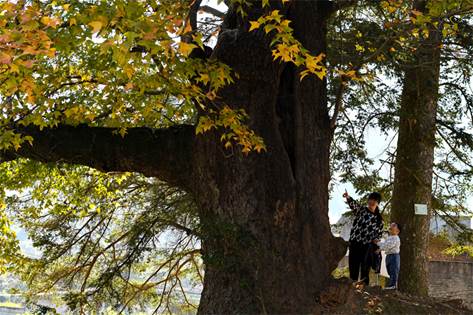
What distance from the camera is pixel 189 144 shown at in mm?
7574

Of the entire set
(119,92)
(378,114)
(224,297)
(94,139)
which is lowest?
(224,297)

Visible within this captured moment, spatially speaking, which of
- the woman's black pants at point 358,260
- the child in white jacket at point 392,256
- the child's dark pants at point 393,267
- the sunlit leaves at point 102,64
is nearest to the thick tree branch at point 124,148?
the sunlit leaves at point 102,64

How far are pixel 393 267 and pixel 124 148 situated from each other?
4.09 meters

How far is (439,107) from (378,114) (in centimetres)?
130

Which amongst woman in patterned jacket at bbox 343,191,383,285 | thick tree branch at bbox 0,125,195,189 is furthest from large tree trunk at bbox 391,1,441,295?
thick tree branch at bbox 0,125,195,189

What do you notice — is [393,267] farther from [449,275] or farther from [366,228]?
[449,275]

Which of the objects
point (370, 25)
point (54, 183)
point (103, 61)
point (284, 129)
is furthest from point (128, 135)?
point (370, 25)

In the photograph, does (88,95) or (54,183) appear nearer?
(88,95)

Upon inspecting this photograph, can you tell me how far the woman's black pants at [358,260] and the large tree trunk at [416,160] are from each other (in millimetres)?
1012

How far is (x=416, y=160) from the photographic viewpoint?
973cm

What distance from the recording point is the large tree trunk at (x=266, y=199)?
22.3 feet

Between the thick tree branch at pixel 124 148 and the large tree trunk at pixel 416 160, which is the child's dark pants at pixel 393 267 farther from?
the thick tree branch at pixel 124 148

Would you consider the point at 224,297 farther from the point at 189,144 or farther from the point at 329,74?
the point at 329,74

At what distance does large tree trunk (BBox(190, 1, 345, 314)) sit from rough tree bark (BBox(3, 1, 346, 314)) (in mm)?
12
